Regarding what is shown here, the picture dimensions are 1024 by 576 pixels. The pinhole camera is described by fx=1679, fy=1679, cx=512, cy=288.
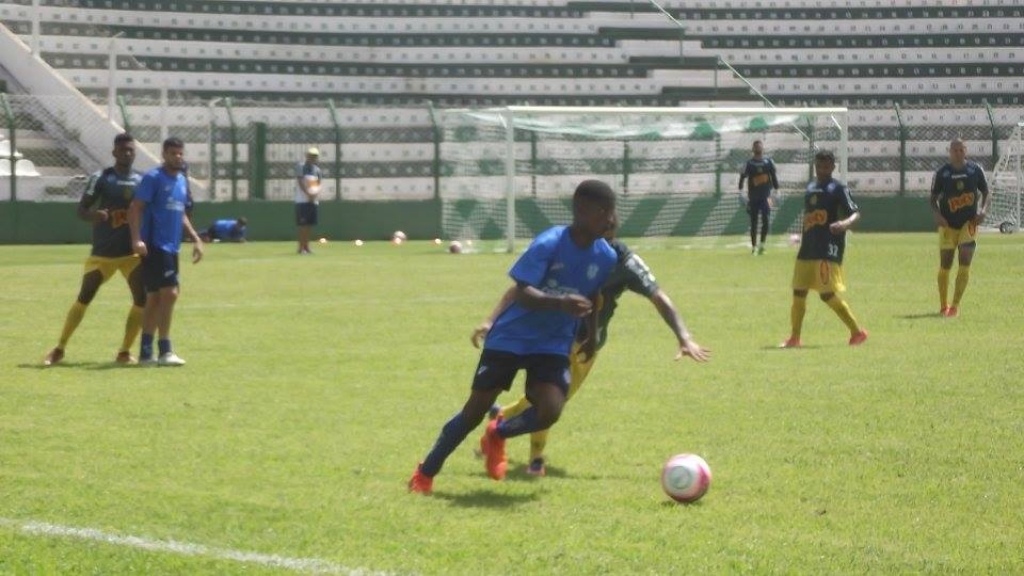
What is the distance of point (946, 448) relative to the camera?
9602 mm

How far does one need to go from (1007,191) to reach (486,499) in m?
33.0

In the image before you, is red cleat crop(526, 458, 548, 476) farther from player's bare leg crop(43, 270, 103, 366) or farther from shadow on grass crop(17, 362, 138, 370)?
player's bare leg crop(43, 270, 103, 366)

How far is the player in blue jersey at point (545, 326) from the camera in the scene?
8.09m

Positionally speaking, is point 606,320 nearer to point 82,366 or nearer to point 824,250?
point 82,366

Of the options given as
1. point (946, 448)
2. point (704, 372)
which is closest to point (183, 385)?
point (704, 372)

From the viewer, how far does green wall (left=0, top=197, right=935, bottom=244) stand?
34594 millimetres

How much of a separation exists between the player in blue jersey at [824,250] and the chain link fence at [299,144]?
66.2 ft

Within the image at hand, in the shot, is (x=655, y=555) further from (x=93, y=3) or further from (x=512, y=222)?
(x=93, y=3)

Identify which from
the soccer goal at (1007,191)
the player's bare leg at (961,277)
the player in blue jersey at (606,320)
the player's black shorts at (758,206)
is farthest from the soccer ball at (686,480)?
the soccer goal at (1007,191)

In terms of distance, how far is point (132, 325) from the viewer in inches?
565

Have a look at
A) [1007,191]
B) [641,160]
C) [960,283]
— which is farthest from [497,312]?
[1007,191]

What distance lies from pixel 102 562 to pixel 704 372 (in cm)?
770

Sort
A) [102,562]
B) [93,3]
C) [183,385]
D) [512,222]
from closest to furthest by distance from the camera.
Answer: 1. [102,562]
2. [183,385]
3. [512,222]
4. [93,3]

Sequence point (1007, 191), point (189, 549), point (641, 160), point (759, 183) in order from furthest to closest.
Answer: point (1007, 191) < point (641, 160) < point (759, 183) < point (189, 549)
